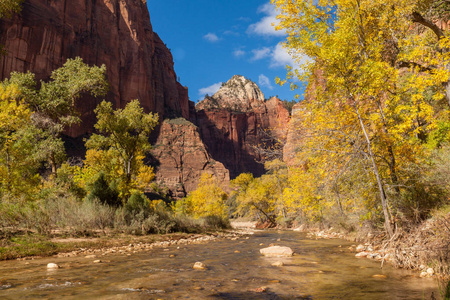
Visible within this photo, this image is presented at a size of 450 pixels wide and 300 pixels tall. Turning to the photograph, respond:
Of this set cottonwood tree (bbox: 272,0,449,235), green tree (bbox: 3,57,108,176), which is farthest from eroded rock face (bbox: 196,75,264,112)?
cottonwood tree (bbox: 272,0,449,235)

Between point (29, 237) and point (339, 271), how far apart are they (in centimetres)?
1220

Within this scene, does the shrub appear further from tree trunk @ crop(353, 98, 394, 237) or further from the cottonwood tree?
tree trunk @ crop(353, 98, 394, 237)

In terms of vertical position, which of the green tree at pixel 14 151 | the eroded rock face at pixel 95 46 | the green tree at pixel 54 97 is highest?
the eroded rock face at pixel 95 46

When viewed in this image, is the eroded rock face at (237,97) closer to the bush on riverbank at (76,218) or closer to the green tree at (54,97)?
the green tree at (54,97)

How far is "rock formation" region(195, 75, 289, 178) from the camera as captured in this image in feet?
503

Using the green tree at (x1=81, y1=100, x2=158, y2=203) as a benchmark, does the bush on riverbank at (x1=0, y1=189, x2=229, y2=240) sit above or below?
below

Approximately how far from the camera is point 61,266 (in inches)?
335

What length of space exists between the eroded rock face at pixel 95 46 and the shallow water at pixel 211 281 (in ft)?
257

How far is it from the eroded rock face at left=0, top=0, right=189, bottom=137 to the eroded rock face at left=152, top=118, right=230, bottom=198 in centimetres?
1229

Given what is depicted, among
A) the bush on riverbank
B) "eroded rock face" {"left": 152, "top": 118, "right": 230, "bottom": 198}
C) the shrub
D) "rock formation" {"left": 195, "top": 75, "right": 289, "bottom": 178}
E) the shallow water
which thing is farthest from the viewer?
"rock formation" {"left": 195, "top": 75, "right": 289, "bottom": 178}

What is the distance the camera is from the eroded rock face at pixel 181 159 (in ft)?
336

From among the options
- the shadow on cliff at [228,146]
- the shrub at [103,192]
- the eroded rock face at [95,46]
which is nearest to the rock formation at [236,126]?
the shadow on cliff at [228,146]

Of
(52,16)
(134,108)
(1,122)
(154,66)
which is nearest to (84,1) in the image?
(52,16)

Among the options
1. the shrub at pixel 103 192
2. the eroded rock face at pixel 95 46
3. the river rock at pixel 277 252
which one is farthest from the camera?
the eroded rock face at pixel 95 46
